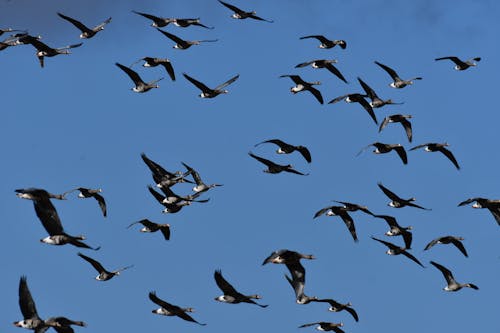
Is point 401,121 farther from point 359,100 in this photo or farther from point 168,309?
point 168,309

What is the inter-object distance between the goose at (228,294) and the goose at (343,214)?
6540 millimetres

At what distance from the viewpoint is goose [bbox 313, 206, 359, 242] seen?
227 ft

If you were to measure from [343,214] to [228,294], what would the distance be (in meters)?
8.79

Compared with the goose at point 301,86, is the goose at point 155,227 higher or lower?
lower

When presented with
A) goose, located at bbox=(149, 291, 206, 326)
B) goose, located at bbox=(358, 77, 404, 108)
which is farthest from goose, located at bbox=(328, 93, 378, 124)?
goose, located at bbox=(149, 291, 206, 326)

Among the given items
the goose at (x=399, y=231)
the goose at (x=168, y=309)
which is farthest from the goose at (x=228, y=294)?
the goose at (x=399, y=231)

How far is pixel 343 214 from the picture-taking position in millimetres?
70250

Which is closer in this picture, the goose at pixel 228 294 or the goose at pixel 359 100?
the goose at pixel 228 294

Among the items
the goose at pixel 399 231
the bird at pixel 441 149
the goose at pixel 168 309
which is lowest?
the goose at pixel 168 309

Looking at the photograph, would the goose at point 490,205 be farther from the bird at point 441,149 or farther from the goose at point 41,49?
the goose at point 41,49

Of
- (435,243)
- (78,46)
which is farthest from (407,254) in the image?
(78,46)

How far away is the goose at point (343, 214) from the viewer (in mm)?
69312

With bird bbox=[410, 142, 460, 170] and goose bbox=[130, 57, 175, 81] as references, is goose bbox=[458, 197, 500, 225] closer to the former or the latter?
bird bbox=[410, 142, 460, 170]

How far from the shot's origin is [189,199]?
7212 cm
